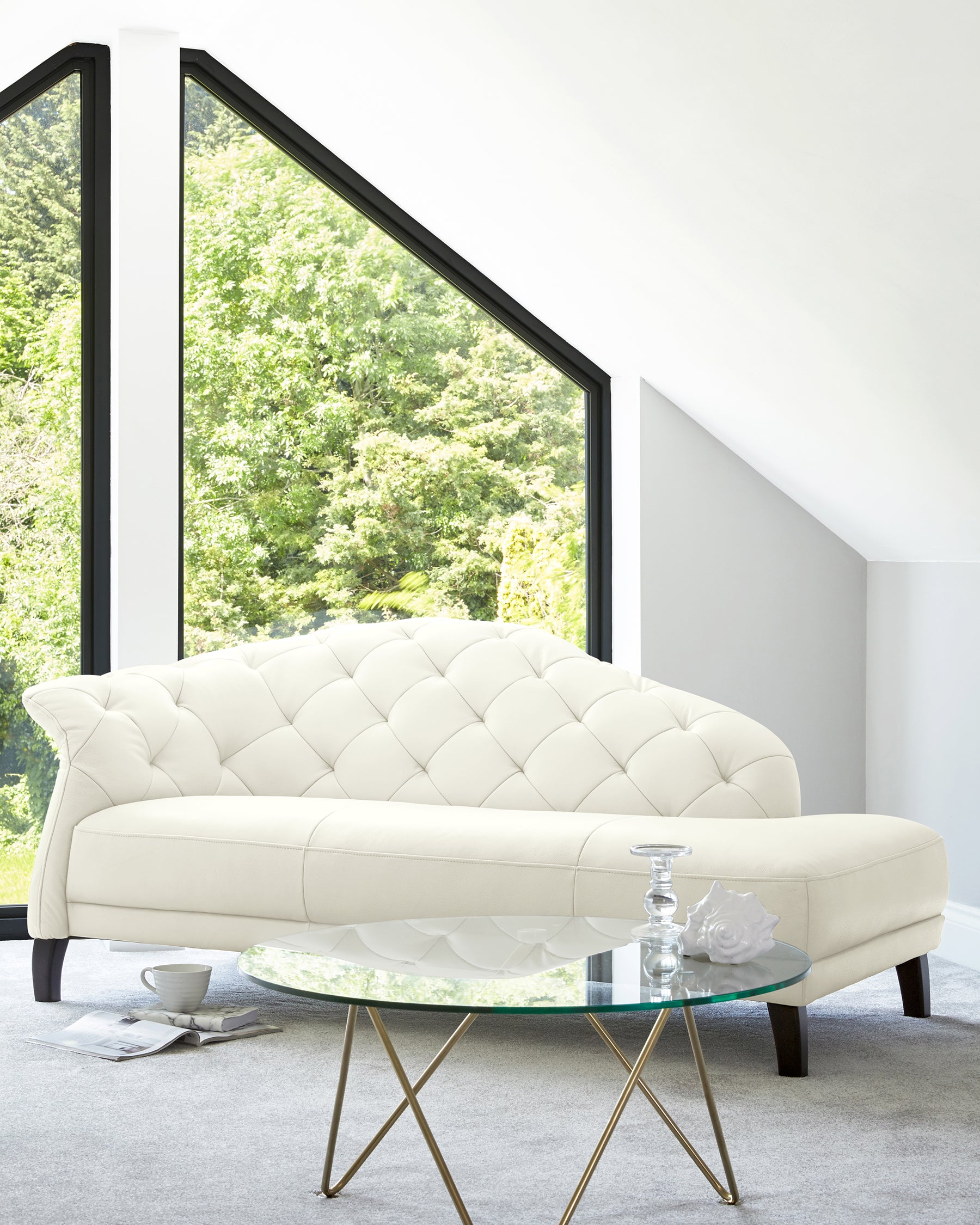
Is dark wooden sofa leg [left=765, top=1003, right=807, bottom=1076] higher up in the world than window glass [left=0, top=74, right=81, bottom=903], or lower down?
lower down

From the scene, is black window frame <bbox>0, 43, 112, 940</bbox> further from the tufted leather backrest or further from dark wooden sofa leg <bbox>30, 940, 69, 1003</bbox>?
dark wooden sofa leg <bbox>30, 940, 69, 1003</bbox>

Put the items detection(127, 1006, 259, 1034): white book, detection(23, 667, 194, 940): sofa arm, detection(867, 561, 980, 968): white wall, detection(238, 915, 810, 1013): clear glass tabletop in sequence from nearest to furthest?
detection(238, 915, 810, 1013): clear glass tabletop, detection(127, 1006, 259, 1034): white book, detection(23, 667, 194, 940): sofa arm, detection(867, 561, 980, 968): white wall

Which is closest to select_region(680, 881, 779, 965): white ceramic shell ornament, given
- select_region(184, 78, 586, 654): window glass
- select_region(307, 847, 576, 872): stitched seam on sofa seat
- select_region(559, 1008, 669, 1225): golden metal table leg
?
select_region(559, 1008, 669, 1225): golden metal table leg

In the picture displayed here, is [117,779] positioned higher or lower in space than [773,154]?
lower

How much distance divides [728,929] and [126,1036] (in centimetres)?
159

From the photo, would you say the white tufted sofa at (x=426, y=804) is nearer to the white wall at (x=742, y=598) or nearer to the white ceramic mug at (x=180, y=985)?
the white ceramic mug at (x=180, y=985)

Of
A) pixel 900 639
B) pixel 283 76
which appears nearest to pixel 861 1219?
pixel 900 639

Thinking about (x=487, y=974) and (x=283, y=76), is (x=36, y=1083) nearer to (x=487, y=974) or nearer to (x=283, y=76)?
(x=487, y=974)

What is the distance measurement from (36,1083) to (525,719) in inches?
61.1

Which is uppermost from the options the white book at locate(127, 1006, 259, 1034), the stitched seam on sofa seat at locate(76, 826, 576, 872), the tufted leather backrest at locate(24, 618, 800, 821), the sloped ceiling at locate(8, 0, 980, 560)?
the sloped ceiling at locate(8, 0, 980, 560)

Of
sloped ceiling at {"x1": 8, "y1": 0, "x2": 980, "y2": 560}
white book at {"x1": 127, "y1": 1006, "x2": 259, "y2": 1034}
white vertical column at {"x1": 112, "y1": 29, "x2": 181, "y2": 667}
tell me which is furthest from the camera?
white vertical column at {"x1": 112, "y1": 29, "x2": 181, "y2": 667}

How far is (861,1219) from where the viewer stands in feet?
7.34

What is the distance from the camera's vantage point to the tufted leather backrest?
3699 mm

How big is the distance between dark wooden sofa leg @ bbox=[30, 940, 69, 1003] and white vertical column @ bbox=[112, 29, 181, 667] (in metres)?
1.07
